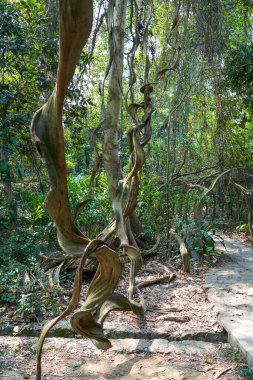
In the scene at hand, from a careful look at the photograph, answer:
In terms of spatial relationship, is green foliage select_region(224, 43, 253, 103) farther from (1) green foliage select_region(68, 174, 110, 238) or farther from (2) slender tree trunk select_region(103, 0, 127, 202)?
(1) green foliage select_region(68, 174, 110, 238)

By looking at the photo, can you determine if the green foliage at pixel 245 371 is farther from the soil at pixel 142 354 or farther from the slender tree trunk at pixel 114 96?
the slender tree trunk at pixel 114 96

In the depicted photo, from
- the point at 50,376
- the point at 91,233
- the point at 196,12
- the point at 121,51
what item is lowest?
the point at 50,376

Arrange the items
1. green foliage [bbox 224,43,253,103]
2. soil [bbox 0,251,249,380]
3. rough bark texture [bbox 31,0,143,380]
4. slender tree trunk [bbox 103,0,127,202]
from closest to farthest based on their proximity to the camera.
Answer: rough bark texture [bbox 31,0,143,380] < soil [bbox 0,251,249,380] < slender tree trunk [bbox 103,0,127,202] < green foliage [bbox 224,43,253,103]

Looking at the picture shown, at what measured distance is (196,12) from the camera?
6.29 metres

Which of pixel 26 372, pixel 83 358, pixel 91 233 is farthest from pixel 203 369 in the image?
pixel 91 233

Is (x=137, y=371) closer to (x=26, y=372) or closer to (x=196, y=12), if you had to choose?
(x=26, y=372)

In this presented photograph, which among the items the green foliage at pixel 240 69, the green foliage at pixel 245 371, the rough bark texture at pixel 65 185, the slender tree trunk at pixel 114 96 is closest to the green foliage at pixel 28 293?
the rough bark texture at pixel 65 185

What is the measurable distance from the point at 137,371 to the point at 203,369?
0.46m

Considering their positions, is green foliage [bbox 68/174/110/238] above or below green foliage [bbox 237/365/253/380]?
above

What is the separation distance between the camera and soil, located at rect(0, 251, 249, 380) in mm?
2871

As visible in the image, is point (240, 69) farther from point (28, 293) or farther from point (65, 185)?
point (65, 185)

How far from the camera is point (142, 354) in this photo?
10.4 feet

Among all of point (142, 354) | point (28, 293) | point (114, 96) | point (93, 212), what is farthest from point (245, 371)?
point (93, 212)

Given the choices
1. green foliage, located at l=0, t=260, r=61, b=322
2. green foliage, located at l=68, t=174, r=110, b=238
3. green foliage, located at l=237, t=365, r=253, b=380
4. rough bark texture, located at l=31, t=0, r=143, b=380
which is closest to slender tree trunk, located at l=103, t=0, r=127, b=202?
green foliage, located at l=68, t=174, r=110, b=238
